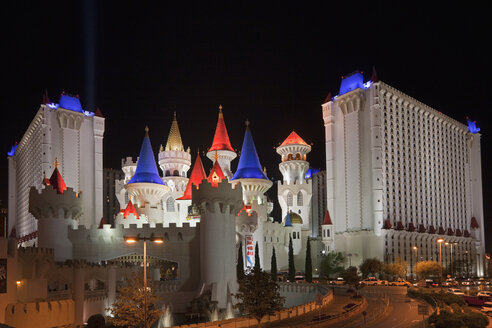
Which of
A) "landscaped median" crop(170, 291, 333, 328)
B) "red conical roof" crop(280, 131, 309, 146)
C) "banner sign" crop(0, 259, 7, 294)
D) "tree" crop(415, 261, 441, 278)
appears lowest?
"tree" crop(415, 261, 441, 278)

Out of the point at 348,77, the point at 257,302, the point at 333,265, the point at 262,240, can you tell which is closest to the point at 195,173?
the point at 262,240

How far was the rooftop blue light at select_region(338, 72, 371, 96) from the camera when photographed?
89.8m

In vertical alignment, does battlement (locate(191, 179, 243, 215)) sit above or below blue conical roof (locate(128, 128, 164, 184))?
below

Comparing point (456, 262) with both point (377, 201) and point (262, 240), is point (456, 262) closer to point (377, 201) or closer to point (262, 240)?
point (377, 201)

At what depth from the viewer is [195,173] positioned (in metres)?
76.5

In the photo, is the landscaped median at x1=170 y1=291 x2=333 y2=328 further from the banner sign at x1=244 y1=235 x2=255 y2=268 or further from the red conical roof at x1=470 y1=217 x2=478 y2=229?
the red conical roof at x1=470 y1=217 x2=478 y2=229

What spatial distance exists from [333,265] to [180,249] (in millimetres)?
34017

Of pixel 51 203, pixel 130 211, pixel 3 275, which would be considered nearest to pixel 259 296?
pixel 3 275

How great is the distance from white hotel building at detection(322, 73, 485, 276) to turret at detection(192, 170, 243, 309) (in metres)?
38.2

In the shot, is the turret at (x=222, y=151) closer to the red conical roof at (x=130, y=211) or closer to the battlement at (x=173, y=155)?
the battlement at (x=173, y=155)

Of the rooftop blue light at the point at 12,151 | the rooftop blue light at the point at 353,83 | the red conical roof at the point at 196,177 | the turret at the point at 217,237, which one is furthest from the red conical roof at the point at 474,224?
the rooftop blue light at the point at 12,151

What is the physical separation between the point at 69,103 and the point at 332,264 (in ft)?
146

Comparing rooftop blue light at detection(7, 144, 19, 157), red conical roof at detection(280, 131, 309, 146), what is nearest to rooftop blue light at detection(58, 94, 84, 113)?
red conical roof at detection(280, 131, 309, 146)

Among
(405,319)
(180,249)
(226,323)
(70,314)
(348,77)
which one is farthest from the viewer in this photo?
(348,77)
